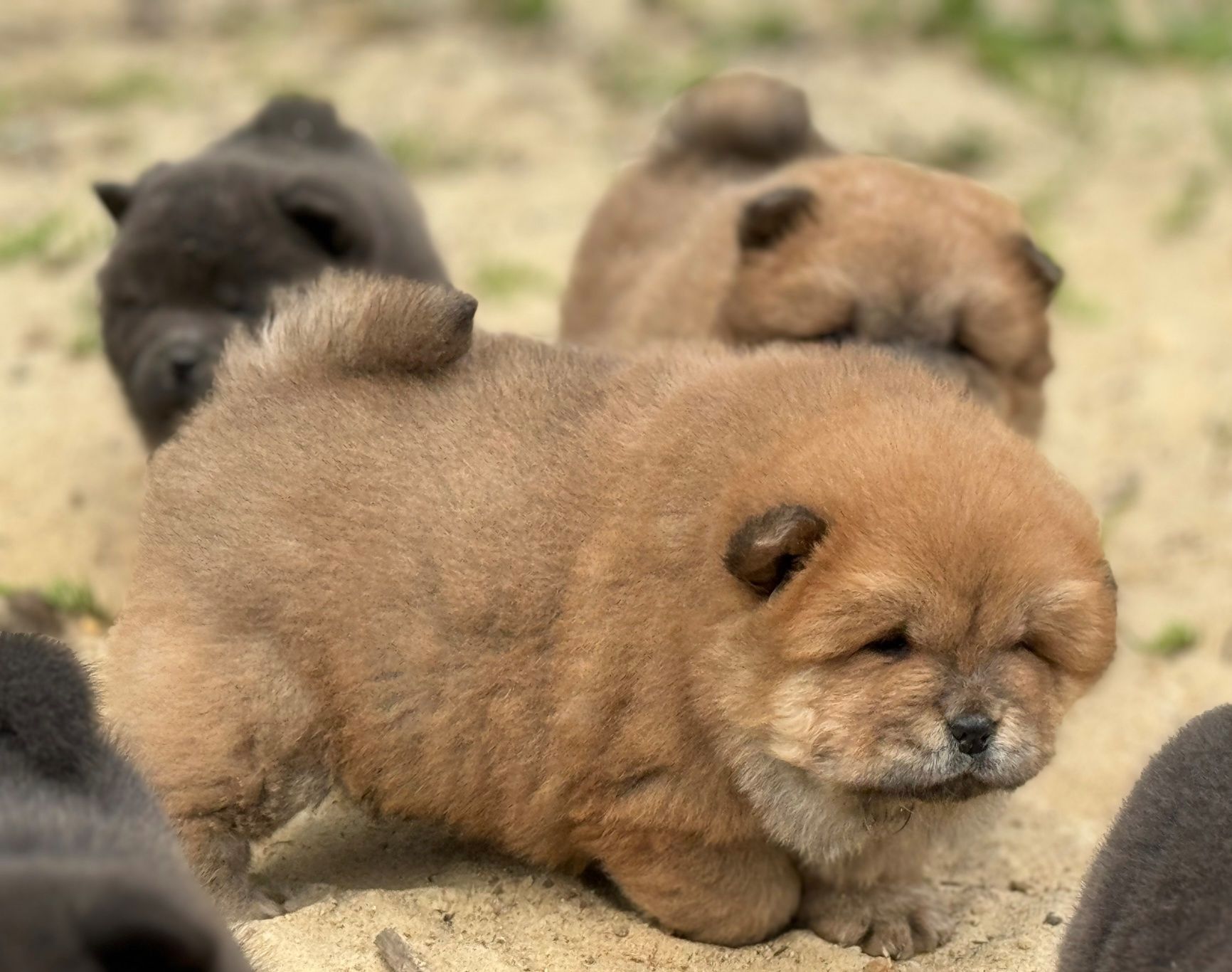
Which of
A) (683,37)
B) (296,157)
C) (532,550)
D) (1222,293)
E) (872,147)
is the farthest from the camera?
(683,37)

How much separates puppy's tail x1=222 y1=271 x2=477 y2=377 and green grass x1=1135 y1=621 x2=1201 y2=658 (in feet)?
9.65

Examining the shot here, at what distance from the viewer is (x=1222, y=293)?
894 centimetres

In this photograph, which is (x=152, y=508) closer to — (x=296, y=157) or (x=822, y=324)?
(x=822, y=324)

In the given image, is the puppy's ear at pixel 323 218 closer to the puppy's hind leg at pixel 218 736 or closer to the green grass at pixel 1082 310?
the puppy's hind leg at pixel 218 736

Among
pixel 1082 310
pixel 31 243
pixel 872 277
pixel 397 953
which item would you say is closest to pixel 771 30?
pixel 1082 310

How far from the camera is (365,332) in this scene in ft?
15.0

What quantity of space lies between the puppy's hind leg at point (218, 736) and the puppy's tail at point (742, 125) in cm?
389

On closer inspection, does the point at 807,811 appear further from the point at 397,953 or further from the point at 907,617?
the point at 397,953

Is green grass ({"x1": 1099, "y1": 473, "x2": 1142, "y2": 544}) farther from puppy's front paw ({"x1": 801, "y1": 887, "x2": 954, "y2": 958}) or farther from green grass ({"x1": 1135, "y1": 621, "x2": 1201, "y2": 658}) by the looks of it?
puppy's front paw ({"x1": 801, "y1": 887, "x2": 954, "y2": 958})

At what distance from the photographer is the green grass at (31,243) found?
903 centimetres

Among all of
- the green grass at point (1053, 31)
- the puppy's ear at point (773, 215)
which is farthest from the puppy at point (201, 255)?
the green grass at point (1053, 31)

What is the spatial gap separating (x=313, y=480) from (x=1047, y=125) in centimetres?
799

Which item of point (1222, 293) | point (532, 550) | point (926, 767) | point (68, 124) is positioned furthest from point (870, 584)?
point (68, 124)

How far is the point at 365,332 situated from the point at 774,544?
135 centimetres
